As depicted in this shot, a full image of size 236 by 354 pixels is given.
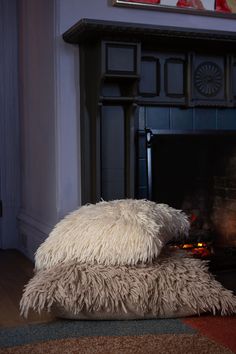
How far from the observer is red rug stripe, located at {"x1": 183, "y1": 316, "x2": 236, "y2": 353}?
5.07ft

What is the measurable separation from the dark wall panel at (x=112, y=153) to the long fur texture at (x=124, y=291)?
0.55 m

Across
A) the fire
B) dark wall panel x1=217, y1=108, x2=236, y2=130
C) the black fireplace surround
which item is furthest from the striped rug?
dark wall panel x1=217, y1=108, x2=236, y2=130

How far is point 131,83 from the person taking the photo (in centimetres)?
230

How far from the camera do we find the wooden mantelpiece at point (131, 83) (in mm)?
2211

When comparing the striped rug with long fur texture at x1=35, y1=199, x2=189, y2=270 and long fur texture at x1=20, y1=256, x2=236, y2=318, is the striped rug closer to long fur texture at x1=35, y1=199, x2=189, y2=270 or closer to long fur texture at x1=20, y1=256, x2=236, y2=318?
long fur texture at x1=20, y1=256, x2=236, y2=318

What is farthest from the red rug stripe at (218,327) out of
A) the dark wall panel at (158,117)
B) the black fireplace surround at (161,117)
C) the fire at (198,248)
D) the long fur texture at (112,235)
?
the dark wall panel at (158,117)

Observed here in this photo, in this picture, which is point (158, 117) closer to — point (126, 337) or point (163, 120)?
point (163, 120)

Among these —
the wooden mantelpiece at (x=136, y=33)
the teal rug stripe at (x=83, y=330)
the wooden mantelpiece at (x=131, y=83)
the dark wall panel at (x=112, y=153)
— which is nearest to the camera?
the teal rug stripe at (x=83, y=330)

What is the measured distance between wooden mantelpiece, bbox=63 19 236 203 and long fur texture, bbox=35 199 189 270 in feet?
1.07

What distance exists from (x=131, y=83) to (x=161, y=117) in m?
0.23

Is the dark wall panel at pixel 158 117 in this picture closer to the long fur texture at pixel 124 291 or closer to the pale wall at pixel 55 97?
the pale wall at pixel 55 97

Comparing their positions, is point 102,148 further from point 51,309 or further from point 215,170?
point 51,309

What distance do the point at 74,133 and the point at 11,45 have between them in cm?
98

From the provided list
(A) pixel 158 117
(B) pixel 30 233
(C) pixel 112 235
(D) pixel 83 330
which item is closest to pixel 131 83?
(A) pixel 158 117
